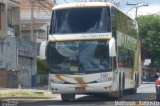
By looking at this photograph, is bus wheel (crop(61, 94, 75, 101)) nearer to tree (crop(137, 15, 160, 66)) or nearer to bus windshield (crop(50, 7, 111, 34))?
bus windshield (crop(50, 7, 111, 34))

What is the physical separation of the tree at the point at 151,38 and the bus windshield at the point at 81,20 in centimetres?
5953

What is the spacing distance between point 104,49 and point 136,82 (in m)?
11.0

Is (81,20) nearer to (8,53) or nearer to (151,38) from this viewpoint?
(8,53)

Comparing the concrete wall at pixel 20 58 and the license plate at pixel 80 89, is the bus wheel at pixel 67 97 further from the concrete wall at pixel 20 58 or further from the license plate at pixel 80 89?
the concrete wall at pixel 20 58

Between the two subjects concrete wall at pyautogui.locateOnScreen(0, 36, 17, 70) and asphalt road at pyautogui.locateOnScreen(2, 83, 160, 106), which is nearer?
asphalt road at pyautogui.locateOnScreen(2, 83, 160, 106)

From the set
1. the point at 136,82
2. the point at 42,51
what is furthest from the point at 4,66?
the point at 42,51

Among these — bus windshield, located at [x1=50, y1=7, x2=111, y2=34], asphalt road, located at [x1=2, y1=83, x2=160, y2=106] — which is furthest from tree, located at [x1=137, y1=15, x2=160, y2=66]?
bus windshield, located at [x1=50, y1=7, x2=111, y2=34]

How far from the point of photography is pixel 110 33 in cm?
2608

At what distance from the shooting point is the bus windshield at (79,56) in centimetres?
2611

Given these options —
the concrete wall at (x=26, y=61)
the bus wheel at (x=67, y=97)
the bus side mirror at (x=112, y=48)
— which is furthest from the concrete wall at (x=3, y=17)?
the bus side mirror at (x=112, y=48)

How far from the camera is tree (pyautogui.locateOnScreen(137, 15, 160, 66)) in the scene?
85.6m

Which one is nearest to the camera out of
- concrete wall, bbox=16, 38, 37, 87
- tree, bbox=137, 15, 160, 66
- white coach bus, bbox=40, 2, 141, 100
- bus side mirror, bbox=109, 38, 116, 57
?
bus side mirror, bbox=109, 38, 116, 57

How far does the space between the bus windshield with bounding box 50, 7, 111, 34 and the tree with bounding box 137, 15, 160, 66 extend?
59.5 meters

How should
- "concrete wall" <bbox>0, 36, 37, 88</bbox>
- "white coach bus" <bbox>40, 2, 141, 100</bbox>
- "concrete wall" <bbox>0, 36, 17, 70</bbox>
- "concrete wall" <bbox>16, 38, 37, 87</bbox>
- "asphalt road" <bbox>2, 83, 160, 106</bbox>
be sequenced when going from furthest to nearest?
"concrete wall" <bbox>16, 38, 37, 87</bbox>
"concrete wall" <bbox>0, 36, 37, 88</bbox>
"concrete wall" <bbox>0, 36, 17, 70</bbox>
"white coach bus" <bbox>40, 2, 141, 100</bbox>
"asphalt road" <bbox>2, 83, 160, 106</bbox>
